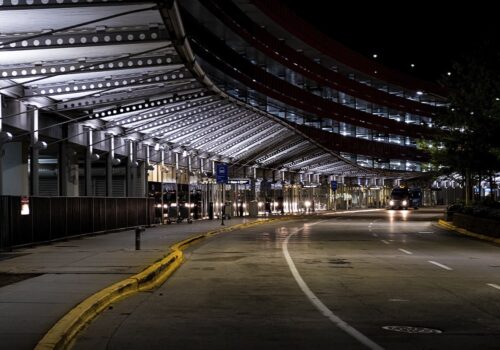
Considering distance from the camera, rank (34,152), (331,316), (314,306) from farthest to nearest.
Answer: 1. (34,152)
2. (314,306)
3. (331,316)

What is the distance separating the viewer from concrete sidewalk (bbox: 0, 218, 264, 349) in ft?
31.6

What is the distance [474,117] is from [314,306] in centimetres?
2883

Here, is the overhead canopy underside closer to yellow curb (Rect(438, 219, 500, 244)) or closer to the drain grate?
the drain grate

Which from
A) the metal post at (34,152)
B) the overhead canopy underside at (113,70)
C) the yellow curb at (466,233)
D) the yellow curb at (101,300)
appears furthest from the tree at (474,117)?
the yellow curb at (101,300)

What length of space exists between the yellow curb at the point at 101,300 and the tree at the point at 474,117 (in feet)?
66.5

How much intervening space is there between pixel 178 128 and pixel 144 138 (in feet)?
6.32

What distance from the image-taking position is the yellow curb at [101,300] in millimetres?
8742

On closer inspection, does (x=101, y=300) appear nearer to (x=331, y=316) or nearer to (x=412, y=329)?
(x=331, y=316)

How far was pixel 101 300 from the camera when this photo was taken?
1192 centimetres

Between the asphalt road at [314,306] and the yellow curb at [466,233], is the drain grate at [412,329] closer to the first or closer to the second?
the asphalt road at [314,306]

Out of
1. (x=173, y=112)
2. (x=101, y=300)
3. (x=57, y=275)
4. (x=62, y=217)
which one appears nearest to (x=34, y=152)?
(x=62, y=217)

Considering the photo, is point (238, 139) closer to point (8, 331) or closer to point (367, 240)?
point (367, 240)

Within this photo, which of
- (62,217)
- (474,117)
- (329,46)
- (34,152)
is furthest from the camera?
(329,46)

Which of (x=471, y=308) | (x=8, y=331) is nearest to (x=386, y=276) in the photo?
(x=471, y=308)
